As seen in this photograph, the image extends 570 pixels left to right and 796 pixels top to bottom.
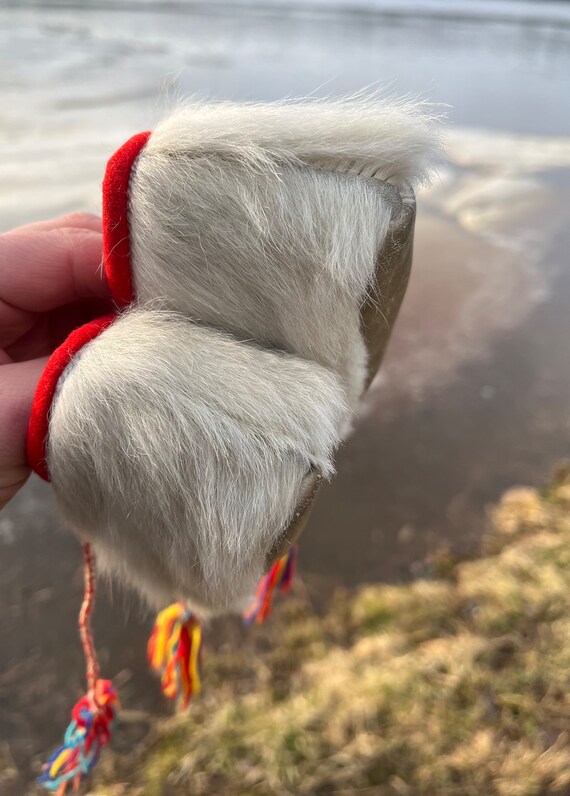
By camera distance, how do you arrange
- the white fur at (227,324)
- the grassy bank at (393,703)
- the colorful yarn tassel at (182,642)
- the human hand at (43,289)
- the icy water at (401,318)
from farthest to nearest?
the icy water at (401,318) < the grassy bank at (393,703) < the colorful yarn tassel at (182,642) < the human hand at (43,289) < the white fur at (227,324)

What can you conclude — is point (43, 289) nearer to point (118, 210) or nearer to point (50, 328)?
point (50, 328)

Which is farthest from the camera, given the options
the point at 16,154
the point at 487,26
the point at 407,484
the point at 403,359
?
the point at 487,26

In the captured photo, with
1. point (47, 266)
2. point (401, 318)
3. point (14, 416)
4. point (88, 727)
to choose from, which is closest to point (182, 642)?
point (88, 727)

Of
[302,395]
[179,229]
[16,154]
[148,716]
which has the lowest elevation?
[148,716]


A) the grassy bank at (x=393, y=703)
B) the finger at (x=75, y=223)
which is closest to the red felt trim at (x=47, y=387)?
the finger at (x=75, y=223)

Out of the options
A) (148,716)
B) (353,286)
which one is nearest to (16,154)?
(148,716)

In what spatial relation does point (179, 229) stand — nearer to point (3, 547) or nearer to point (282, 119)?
point (282, 119)

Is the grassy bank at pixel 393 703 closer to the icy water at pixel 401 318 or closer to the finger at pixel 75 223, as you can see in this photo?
the icy water at pixel 401 318
